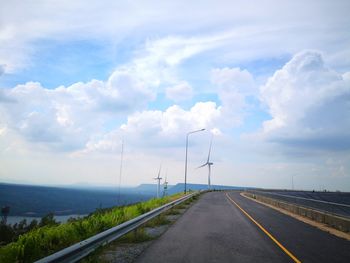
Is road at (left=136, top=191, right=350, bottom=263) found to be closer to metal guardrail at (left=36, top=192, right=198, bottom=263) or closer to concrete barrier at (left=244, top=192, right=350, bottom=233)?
metal guardrail at (left=36, top=192, right=198, bottom=263)

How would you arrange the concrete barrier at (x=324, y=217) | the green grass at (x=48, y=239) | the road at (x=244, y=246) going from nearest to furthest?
the green grass at (x=48, y=239) < the road at (x=244, y=246) < the concrete barrier at (x=324, y=217)

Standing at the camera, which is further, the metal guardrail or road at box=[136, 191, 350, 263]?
road at box=[136, 191, 350, 263]

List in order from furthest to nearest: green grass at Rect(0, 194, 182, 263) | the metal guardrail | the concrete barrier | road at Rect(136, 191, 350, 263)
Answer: the concrete barrier < road at Rect(136, 191, 350, 263) < green grass at Rect(0, 194, 182, 263) < the metal guardrail

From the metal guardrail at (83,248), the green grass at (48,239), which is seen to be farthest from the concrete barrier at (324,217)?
the metal guardrail at (83,248)

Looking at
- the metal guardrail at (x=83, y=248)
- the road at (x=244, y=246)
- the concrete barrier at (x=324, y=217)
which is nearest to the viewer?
the metal guardrail at (x=83, y=248)

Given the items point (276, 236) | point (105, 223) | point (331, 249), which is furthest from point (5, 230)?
point (331, 249)

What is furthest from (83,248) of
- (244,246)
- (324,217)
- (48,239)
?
(324,217)

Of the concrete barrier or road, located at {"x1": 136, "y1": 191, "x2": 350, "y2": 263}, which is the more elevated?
the concrete barrier

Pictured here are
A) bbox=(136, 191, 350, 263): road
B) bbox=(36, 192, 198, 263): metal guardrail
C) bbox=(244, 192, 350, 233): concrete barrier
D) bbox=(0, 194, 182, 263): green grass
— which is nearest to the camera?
bbox=(36, 192, 198, 263): metal guardrail

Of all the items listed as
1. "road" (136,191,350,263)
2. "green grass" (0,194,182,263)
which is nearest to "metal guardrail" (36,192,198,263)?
"road" (136,191,350,263)

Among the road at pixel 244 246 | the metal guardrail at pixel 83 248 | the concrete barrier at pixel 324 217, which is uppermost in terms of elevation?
the concrete barrier at pixel 324 217

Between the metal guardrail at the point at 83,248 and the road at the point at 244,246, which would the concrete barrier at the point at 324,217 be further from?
the metal guardrail at the point at 83,248

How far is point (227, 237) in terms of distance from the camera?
42.3 ft

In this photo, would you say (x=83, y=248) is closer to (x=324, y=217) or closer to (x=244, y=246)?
(x=244, y=246)
